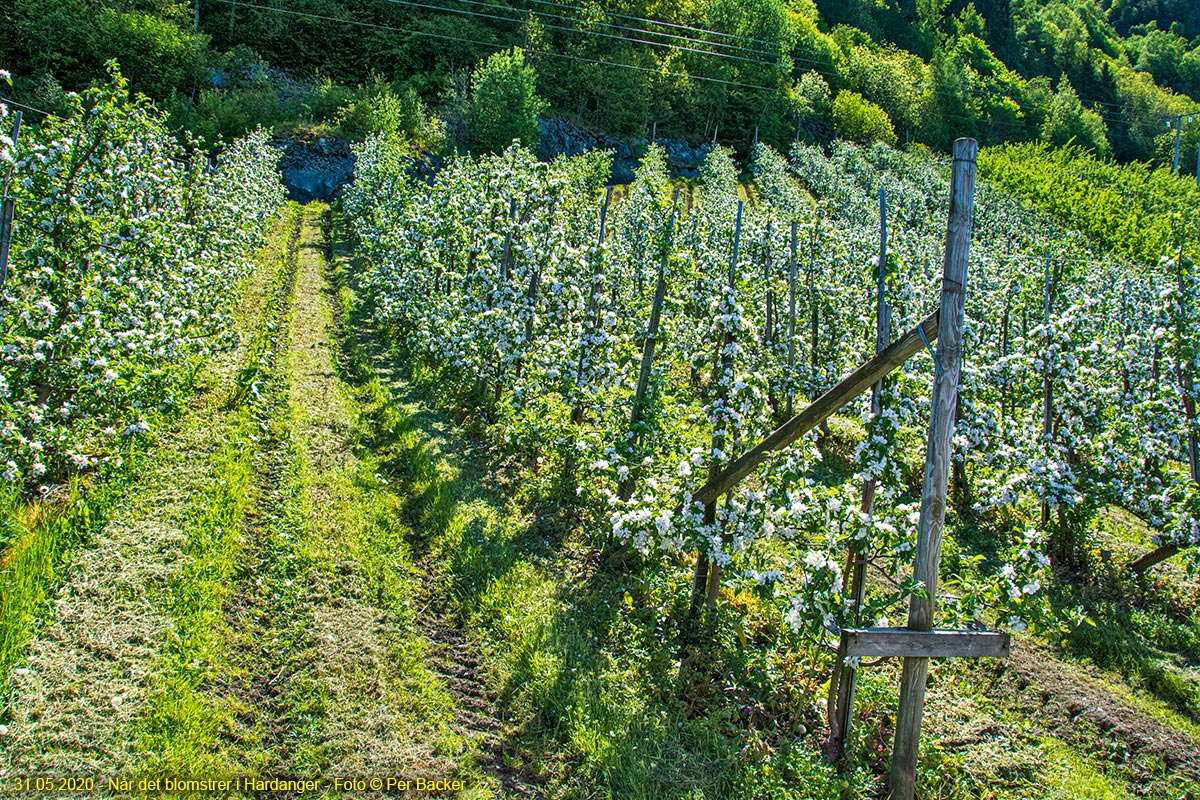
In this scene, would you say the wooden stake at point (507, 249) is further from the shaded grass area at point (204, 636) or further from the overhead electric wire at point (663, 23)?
the overhead electric wire at point (663, 23)

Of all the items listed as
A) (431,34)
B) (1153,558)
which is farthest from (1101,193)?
(431,34)

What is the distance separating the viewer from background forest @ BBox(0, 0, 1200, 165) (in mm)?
42500

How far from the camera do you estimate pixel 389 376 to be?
14.6 metres

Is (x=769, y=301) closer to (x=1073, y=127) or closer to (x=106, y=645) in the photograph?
(x=106, y=645)

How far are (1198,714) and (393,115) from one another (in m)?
45.5

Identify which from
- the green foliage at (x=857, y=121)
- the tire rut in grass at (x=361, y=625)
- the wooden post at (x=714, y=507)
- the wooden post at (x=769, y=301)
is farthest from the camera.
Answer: the green foliage at (x=857, y=121)

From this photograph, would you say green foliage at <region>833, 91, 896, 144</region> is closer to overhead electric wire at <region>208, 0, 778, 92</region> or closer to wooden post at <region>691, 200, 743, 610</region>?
overhead electric wire at <region>208, 0, 778, 92</region>

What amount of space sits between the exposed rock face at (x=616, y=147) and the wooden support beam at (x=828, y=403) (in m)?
48.0

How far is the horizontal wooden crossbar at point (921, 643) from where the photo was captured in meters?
4.53

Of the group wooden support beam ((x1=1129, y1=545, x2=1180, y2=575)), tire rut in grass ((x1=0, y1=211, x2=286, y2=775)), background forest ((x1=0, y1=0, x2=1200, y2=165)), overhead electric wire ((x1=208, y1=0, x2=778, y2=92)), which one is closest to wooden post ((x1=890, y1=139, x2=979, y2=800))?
tire rut in grass ((x1=0, y1=211, x2=286, y2=775))

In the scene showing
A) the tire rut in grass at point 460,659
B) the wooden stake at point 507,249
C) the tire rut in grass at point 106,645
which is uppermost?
the wooden stake at point 507,249

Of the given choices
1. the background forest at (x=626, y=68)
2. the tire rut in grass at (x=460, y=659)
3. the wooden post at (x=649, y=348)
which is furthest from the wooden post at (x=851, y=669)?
the background forest at (x=626, y=68)

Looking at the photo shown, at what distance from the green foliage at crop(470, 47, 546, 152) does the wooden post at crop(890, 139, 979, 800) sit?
→ 44.9 metres

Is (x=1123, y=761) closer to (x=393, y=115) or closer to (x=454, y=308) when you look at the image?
(x=454, y=308)
